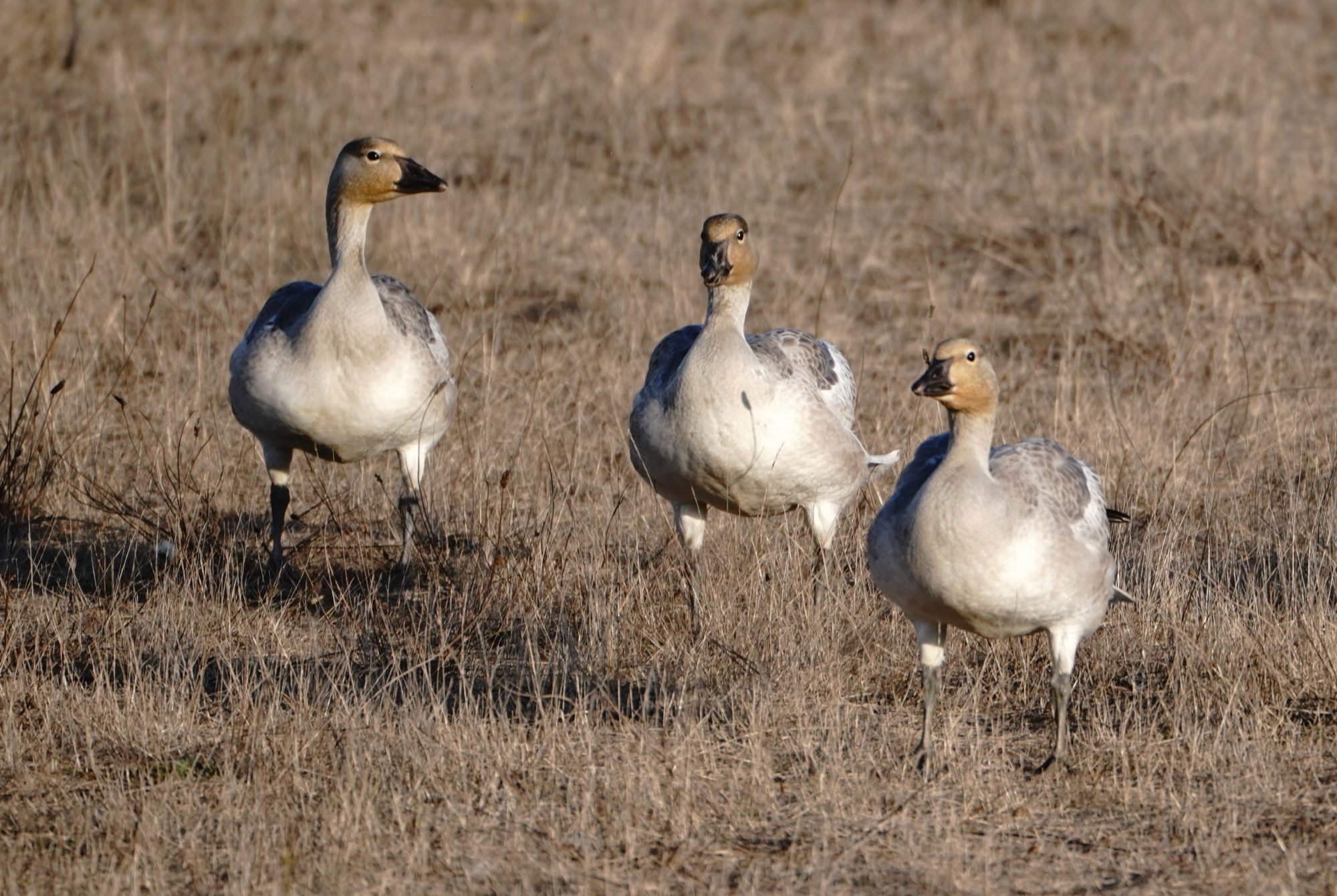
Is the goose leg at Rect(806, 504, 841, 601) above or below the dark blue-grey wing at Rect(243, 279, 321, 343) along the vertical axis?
below

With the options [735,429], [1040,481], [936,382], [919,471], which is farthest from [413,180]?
[1040,481]

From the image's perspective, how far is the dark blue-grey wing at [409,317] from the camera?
24.5 ft

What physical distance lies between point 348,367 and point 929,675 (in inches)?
115

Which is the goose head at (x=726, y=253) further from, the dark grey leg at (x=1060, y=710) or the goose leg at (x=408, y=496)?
the dark grey leg at (x=1060, y=710)

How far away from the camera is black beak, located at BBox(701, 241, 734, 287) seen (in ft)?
21.6

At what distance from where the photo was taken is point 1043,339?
10.4 meters

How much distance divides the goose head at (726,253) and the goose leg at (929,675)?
1.86 meters

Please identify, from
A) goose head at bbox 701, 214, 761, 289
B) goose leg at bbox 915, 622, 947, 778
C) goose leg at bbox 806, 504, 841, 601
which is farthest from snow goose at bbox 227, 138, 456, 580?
goose leg at bbox 915, 622, 947, 778

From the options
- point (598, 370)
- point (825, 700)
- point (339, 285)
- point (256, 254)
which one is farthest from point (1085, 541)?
point (256, 254)

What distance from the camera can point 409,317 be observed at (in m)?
7.70

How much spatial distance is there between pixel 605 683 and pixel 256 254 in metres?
6.33

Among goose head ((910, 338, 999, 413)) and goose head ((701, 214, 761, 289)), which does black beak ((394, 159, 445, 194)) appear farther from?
goose head ((910, 338, 999, 413))

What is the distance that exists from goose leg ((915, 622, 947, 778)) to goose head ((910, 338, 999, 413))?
73 cm

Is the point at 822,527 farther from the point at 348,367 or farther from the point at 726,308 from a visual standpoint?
the point at 348,367
